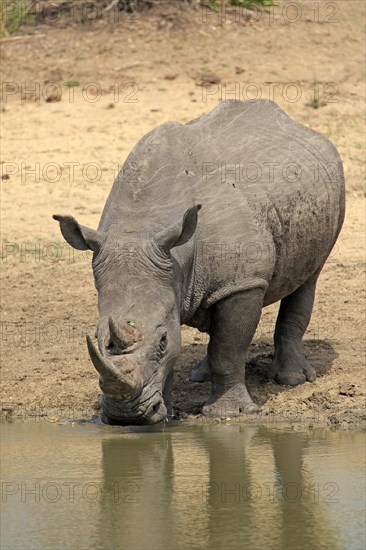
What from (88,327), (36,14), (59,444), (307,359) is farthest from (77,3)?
(59,444)

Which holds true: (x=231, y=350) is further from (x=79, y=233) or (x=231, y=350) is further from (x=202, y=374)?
(x=79, y=233)

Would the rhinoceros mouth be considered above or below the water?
above

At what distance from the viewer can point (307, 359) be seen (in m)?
10.9

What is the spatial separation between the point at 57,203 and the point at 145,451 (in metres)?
6.50

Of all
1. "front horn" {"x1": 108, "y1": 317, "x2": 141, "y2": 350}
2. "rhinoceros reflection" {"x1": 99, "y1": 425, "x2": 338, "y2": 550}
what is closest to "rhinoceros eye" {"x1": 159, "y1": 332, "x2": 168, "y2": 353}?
"front horn" {"x1": 108, "y1": 317, "x2": 141, "y2": 350}

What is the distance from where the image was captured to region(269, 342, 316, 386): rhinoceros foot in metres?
10.3

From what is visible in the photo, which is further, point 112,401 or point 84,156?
point 84,156

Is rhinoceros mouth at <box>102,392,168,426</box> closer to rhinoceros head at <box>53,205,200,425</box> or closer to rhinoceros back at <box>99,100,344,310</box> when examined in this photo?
rhinoceros head at <box>53,205,200,425</box>

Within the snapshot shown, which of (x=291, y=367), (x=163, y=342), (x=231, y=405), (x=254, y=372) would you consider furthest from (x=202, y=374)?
(x=163, y=342)

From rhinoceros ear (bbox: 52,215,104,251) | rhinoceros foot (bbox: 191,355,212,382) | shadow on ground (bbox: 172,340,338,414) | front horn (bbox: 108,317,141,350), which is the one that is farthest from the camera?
rhinoceros foot (bbox: 191,355,212,382)

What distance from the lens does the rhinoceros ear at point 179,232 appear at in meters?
8.53

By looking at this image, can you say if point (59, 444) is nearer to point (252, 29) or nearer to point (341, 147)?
point (341, 147)

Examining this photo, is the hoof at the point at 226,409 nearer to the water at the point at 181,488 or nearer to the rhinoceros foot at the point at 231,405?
the rhinoceros foot at the point at 231,405

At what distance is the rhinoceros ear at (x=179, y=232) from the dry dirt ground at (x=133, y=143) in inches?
58.0
